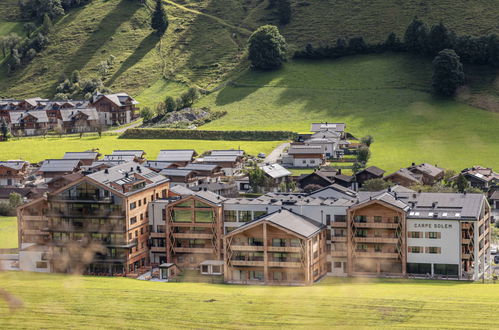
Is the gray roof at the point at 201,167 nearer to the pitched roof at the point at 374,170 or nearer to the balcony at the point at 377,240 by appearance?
the pitched roof at the point at 374,170

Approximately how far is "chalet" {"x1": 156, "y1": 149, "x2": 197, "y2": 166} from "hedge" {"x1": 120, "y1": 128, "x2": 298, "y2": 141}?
10431 millimetres

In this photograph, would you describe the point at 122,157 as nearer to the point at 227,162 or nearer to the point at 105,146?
the point at 227,162

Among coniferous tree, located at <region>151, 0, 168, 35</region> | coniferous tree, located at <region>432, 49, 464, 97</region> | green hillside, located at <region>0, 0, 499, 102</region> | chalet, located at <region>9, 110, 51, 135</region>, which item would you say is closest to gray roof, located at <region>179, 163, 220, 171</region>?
coniferous tree, located at <region>432, 49, 464, 97</region>

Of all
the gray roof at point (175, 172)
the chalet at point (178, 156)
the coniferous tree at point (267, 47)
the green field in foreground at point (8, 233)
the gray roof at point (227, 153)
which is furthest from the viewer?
the coniferous tree at point (267, 47)

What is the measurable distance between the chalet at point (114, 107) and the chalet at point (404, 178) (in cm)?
4841

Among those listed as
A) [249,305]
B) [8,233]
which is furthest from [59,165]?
[249,305]

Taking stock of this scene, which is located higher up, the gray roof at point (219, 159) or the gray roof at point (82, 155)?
the gray roof at point (82, 155)

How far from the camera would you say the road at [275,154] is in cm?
9291

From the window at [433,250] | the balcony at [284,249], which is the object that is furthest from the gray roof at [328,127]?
the balcony at [284,249]

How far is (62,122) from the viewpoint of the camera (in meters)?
116

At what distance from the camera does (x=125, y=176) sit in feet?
198

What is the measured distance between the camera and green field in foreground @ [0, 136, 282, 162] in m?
99.0

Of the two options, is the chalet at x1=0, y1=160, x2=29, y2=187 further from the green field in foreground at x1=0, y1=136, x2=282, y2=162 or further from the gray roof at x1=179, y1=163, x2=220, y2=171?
the gray roof at x1=179, y1=163, x2=220, y2=171

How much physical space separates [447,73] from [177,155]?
35821 millimetres
